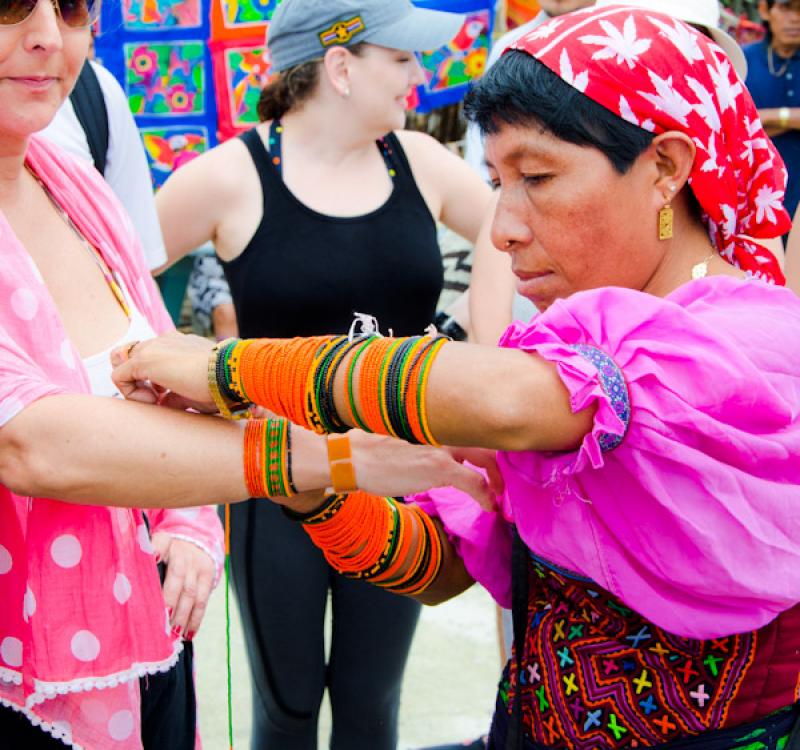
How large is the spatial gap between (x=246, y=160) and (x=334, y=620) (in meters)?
1.27

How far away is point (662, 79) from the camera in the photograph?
1.44 m

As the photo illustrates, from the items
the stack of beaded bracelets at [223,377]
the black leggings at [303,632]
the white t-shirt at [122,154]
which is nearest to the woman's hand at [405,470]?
the stack of beaded bracelets at [223,377]

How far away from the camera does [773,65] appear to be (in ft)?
14.6

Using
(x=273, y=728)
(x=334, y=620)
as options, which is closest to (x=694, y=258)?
(x=334, y=620)

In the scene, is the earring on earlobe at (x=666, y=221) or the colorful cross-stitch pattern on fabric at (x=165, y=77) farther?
the colorful cross-stitch pattern on fabric at (x=165, y=77)

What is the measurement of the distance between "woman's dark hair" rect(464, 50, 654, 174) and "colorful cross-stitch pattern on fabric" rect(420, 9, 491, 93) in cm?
346

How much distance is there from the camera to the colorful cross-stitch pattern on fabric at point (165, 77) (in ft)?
15.0

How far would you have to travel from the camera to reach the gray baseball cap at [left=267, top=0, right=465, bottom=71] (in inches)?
117

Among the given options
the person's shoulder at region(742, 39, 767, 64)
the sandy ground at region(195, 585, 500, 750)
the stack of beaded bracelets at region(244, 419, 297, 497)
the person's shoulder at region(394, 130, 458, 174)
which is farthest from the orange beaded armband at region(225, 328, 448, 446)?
the person's shoulder at region(742, 39, 767, 64)

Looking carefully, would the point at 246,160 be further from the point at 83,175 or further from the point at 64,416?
the point at 64,416

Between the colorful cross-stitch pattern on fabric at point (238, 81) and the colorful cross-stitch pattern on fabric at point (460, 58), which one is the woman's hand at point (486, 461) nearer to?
the colorful cross-stitch pattern on fabric at point (238, 81)

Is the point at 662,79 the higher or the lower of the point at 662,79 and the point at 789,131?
the higher

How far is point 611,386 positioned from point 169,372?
61 centimetres

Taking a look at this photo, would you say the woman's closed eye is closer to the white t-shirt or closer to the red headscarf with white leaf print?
the red headscarf with white leaf print
